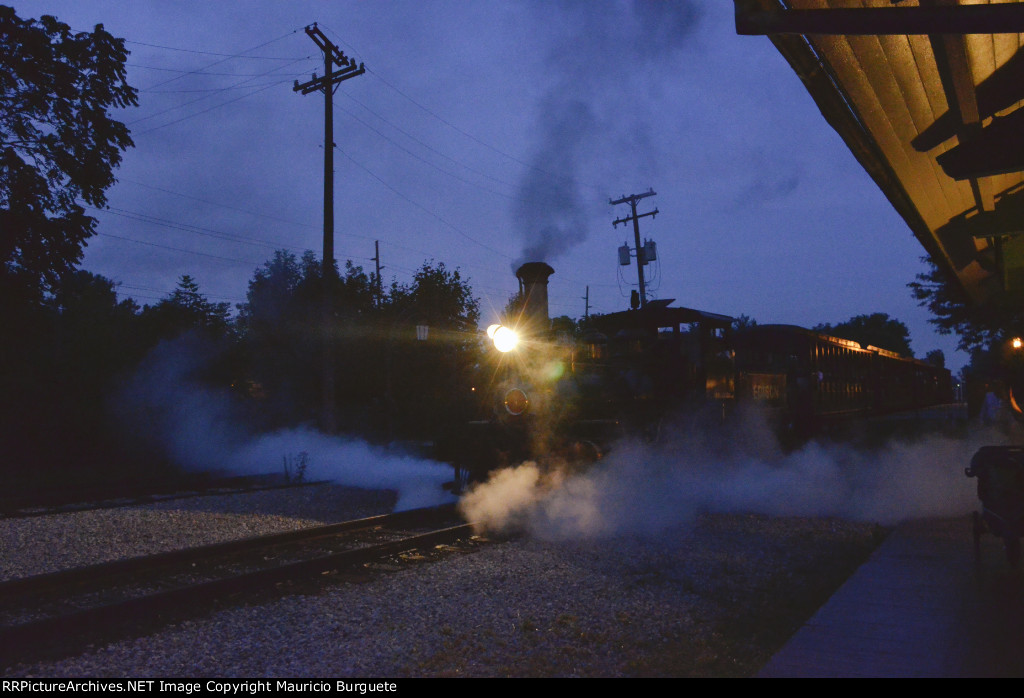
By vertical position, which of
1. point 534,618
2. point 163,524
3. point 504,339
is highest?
point 504,339

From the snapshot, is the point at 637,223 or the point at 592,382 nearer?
the point at 592,382

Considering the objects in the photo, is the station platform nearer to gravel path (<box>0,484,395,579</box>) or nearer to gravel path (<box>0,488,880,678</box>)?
gravel path (<box>0,488,880,678</box>)

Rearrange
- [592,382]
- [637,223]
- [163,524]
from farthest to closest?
[637,223] < [592,382] < [163,524]

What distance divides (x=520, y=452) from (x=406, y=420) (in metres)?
14.6

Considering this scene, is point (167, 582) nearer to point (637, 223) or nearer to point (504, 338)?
point (504, 338)

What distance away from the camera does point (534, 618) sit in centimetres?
512

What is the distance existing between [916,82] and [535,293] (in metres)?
5.78

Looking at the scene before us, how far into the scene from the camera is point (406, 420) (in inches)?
934

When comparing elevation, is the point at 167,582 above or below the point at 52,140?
below

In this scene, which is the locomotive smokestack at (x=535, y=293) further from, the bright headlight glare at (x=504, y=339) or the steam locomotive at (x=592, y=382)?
the bright headlight glare at (x=504, y=339)

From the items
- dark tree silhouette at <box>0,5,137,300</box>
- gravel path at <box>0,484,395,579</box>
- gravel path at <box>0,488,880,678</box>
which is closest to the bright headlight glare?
gravel path at <box>0,488,880,678</box>

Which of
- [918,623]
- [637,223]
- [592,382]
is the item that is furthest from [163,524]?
[637,223]

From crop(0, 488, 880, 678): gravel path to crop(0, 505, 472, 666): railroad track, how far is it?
1.19ft

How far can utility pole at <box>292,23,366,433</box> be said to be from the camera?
1688cm
